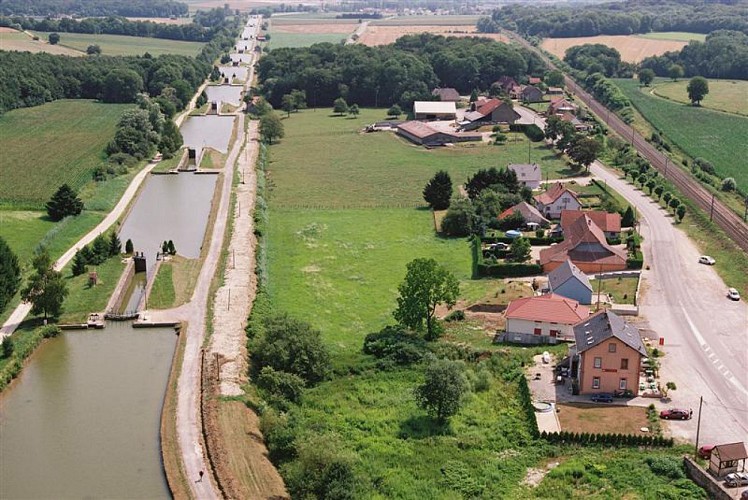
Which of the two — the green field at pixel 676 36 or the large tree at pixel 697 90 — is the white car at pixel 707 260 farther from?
the green field at pixel 676 36

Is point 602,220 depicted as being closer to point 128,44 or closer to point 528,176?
point 528,176

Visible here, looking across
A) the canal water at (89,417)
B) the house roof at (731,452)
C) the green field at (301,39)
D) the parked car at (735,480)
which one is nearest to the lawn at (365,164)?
the canal water at (89,417)

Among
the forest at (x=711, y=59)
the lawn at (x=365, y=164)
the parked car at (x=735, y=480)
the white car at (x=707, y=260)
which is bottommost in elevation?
the white car at (x=707, y=260)

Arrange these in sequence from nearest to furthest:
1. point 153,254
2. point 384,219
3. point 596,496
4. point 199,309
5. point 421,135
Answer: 1. point 596,496
2. point 199,309
3. point 153,254
4. point 384,219
5. point 421,135

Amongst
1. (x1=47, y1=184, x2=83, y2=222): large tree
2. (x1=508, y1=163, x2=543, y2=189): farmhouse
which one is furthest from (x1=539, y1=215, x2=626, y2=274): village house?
(x1=47, y1=184, x2=83, y2=222): large tree

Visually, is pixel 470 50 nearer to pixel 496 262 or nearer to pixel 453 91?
pixel 453 91

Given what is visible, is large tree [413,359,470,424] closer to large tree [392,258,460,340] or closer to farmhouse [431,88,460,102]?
large tree [392,258,460,340]

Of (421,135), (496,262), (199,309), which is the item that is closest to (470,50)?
(421,135)
